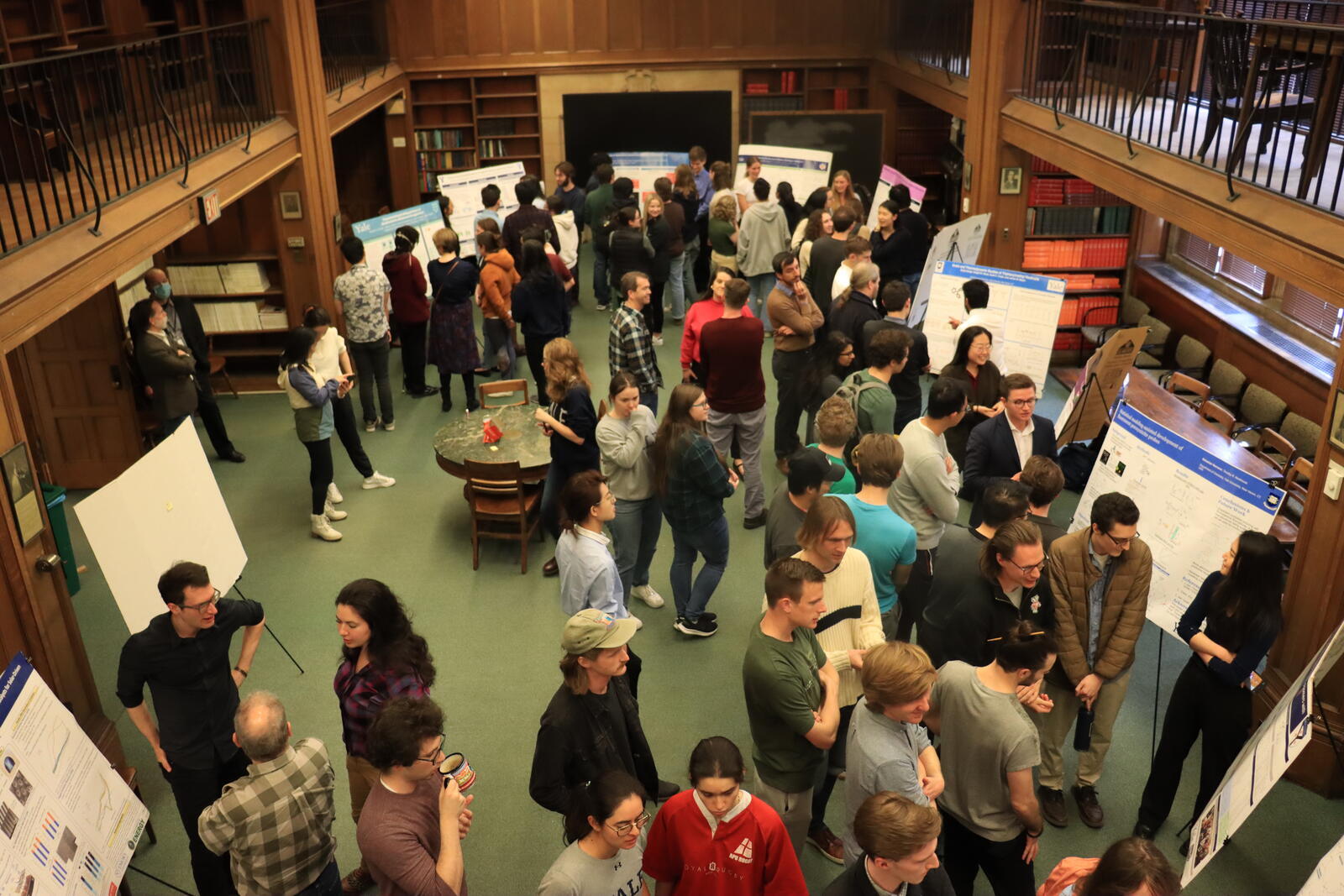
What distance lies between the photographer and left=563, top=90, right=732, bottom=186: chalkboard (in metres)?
14.2

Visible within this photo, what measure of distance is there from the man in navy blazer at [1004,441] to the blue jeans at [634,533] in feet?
5.49

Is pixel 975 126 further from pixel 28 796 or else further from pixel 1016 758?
pixel 28 796

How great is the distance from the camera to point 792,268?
22.9ft

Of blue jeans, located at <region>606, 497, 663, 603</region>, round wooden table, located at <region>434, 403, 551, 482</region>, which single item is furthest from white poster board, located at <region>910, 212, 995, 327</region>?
blue jeans, located at <region>606, 497, 663, 603</region>

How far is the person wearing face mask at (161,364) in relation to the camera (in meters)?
7.17

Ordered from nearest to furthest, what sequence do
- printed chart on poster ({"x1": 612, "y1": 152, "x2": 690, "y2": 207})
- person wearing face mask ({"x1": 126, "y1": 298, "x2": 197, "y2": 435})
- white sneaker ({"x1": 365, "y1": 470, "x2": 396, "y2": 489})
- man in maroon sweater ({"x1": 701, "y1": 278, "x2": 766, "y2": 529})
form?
man in maroon sweater ({"x1": 701, "y1": 278, "x2": 766, "y2": 529}) → person wearing face mask ({"x1": 126, "y1": 298, "x2": 197, "y2": 435}) → white sneaker ({"x1": 365, "y1": 470, "x2": 396, "y2": 489}) → printed chart on poster ({"x1": 612, "y1": 152, "x2": 690, "y2": 207})

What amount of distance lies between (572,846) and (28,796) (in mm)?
1640

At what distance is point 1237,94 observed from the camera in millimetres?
5883

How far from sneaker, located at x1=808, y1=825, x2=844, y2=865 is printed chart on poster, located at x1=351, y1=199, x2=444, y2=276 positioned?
6.87m

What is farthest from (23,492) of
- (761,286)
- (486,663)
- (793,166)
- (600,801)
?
(793,166)

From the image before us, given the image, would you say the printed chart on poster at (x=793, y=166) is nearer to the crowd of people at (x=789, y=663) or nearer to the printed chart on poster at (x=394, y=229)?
the printed chart on poster at (x=394, y=229)

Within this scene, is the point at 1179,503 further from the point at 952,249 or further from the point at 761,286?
the point at 761,286

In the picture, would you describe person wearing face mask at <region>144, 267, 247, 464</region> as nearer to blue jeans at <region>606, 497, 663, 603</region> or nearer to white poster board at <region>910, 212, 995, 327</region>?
blue jeans at <region>606, 497, 663, 603</region>

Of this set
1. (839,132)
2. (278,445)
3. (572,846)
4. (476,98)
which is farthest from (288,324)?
(572,846)
